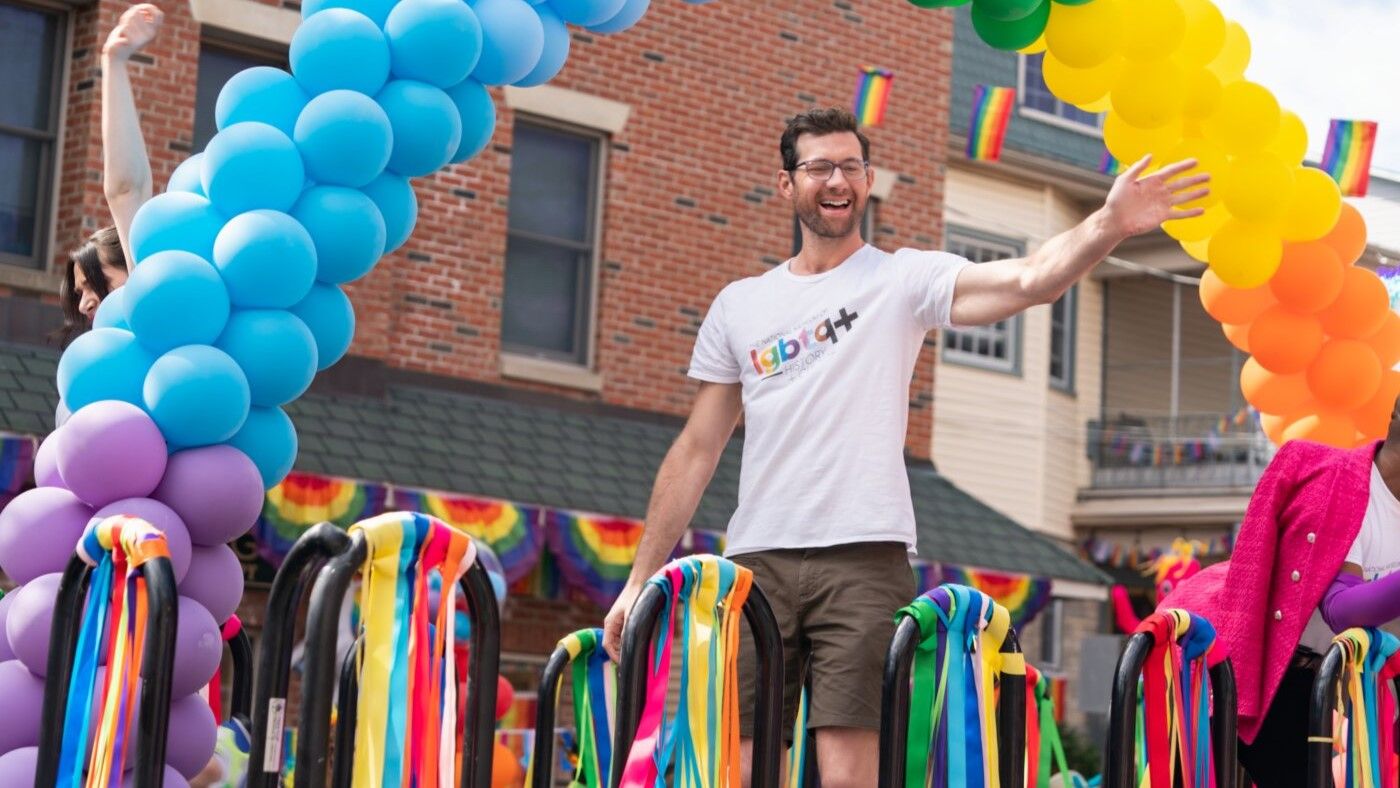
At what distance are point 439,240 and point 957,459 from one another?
1042cm

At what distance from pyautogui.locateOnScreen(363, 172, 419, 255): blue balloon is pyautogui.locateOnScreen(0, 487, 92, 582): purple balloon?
1.20 meters

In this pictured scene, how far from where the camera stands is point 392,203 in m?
5.62

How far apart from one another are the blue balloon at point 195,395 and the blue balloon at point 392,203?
0.75 m

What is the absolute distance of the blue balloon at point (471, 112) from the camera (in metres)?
5.71

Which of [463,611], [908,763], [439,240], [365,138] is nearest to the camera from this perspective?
[908,763]

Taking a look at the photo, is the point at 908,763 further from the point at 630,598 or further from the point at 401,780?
the point at 401,780

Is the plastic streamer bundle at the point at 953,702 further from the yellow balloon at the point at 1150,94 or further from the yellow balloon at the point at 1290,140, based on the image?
the yellow balloon at the point at 1290,140

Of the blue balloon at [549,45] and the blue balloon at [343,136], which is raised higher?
the blue balloon at [549,45]

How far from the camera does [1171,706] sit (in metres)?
4.47

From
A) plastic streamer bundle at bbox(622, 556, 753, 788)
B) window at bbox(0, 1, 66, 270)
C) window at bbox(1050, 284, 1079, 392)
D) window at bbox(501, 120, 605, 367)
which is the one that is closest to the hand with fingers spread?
plastic streamer bundle at bbox(622, 556, 753, 788)

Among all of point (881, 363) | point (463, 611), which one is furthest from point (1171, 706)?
point (463, 611)

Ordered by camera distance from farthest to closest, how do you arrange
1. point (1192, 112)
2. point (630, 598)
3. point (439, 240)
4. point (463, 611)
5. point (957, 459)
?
point (957, 459) → point (439, 240) → point (463, 611) → point (1192, 112) → point (630, 598)

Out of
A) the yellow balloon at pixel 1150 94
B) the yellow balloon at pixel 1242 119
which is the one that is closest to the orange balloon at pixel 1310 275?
the yellow balloon at pixel 1242 119

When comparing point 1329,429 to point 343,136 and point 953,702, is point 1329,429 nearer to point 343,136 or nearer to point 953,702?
point 953,702
